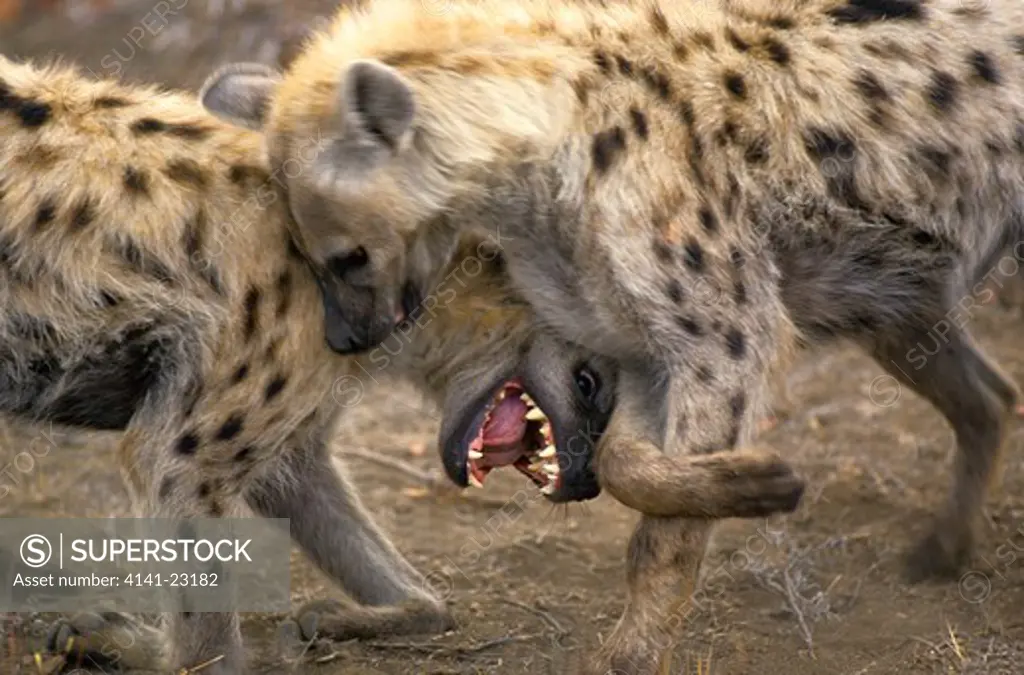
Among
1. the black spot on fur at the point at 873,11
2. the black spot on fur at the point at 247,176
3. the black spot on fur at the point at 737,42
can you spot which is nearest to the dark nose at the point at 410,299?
the black spot on fur at the point at 247,176

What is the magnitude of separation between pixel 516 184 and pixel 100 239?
0.77m

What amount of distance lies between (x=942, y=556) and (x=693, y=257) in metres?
1.16

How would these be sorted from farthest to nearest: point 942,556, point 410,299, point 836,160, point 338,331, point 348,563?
point 942,556 < point 348,563 < point 836,160 < point 410,299 < point 338,331

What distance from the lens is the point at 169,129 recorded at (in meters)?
3.59

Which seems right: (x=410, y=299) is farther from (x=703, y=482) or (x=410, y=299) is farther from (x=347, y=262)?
(x=703, y=482)

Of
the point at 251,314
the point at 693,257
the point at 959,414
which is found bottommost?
the point at 959,414

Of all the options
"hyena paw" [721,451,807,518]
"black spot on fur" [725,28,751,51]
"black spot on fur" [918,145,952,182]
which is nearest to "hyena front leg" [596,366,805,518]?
"hyena paw" [721,451,807,518]

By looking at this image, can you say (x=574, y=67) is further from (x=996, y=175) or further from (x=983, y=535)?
(x=983, y=535)

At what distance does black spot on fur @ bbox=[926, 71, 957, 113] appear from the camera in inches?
147

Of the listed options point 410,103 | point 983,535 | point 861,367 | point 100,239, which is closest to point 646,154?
point 410,103

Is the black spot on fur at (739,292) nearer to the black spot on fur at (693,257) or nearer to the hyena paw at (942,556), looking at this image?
the black spot on fur at (693,257)

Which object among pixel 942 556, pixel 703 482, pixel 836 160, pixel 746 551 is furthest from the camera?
pixel 746 551

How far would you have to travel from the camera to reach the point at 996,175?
3.77 m

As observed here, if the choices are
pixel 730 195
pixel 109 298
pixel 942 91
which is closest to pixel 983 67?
pixel 942 91
